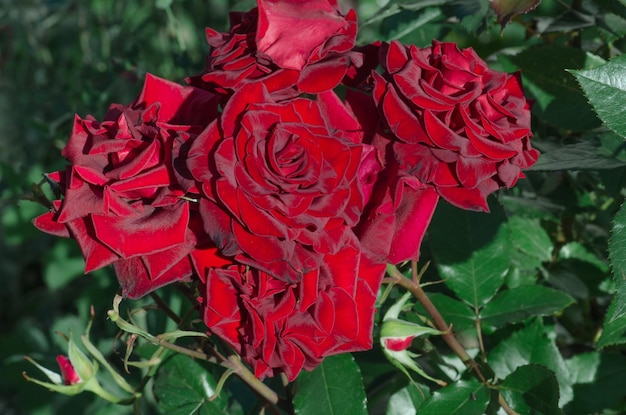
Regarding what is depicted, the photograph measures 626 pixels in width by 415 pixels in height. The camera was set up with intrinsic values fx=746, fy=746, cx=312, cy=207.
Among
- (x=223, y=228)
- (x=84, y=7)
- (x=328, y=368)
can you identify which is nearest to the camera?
(x=223, y=228)

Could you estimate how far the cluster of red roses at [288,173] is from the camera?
47cm

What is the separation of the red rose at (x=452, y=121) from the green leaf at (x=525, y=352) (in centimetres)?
30

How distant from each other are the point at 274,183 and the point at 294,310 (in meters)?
0.11

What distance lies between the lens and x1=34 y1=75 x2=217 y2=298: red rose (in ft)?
1.58

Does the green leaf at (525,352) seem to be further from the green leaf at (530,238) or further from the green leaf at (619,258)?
the green leaf at (619,258)

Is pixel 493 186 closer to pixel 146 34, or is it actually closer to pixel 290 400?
pixel 290 400

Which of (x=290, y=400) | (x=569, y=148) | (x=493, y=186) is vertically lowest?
(x=290, y=400)

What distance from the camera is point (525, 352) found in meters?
0.79

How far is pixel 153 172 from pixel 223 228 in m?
0.06

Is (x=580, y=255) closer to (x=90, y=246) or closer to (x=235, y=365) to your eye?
(x=235, y=365)

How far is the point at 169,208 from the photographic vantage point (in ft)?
1.63

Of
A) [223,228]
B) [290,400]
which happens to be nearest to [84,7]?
[290,400]

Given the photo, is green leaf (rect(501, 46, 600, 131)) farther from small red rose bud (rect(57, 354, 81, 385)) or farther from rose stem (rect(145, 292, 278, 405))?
small red rose bud (rect(57, 354, 81, 385))

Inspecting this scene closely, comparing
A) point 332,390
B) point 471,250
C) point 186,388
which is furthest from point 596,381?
point 186,388
